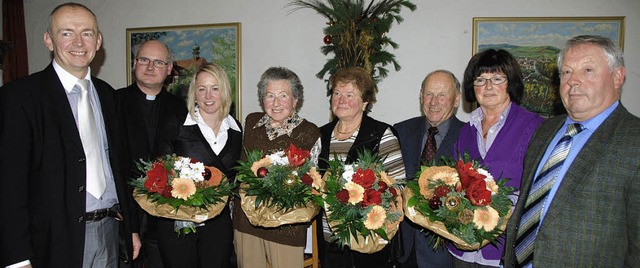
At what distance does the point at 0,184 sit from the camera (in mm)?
2049

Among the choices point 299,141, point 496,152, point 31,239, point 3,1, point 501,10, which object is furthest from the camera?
point 3,1

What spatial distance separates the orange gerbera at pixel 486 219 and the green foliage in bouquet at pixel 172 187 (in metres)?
1.46

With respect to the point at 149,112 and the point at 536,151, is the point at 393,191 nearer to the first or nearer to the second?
the point at 536,151

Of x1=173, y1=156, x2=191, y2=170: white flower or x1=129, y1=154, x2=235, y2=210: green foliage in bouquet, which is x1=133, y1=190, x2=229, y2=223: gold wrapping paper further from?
x1=173, y1=156, x2=191, y2=170: white flower

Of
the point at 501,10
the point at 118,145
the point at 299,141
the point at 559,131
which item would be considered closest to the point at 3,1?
the point at 118,145

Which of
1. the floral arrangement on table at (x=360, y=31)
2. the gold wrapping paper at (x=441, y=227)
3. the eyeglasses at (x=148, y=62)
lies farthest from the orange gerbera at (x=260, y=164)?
the floral arrangement on table at (x=360, y=31)

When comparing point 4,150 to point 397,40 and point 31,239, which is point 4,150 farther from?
point 397,40

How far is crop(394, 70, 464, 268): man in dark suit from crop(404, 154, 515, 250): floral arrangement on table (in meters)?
0.55

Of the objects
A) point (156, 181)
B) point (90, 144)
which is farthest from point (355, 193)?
point (90, 144)

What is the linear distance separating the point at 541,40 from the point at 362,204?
382cm

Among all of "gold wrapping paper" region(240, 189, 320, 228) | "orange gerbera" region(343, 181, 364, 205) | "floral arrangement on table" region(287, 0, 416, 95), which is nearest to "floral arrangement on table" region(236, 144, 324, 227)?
"gold wrapping paper" region(240, 189, 320, 228)

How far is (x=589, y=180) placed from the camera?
177 cm

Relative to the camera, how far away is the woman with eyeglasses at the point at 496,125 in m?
2.44

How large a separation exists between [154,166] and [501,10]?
14.3ft
